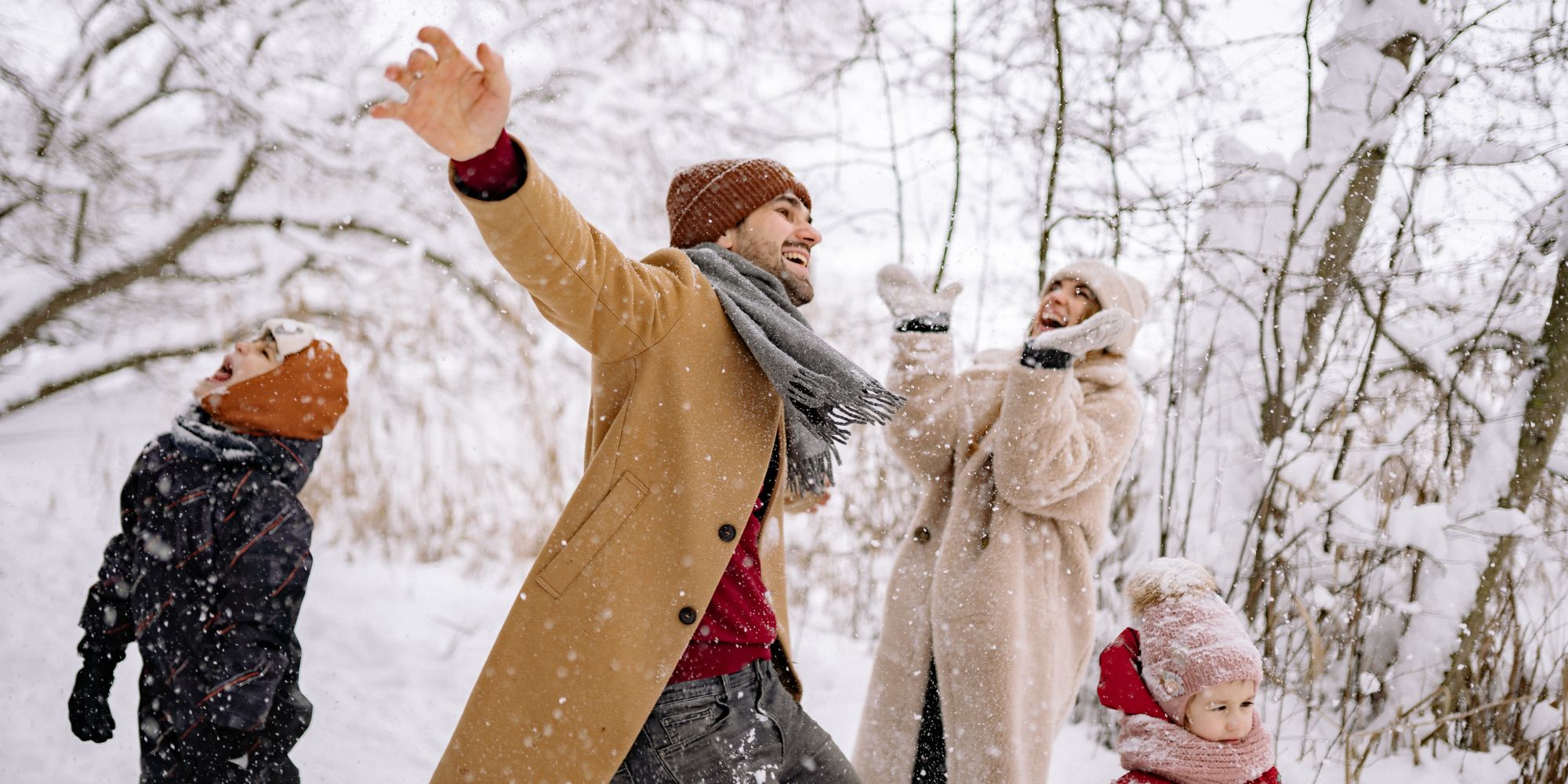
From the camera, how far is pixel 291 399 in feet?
7.06

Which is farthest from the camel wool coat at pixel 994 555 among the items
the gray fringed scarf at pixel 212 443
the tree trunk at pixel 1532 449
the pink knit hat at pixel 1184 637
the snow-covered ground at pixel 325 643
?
the tree trunk at pixel 1532 449

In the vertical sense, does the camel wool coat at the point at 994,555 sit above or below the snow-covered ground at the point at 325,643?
above

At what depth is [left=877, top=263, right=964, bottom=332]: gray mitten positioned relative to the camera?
7.36 feet

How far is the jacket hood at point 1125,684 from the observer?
5.14 feet

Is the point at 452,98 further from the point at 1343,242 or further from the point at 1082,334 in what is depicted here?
the point at 1343,242

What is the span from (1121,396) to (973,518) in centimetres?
50

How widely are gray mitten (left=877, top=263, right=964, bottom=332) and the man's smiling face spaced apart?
0.53 meters

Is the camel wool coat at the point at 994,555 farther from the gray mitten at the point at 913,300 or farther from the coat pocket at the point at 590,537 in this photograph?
the coat pocket at the point at 590,537

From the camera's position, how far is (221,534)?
1.99 meters

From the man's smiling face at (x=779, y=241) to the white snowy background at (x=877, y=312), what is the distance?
1.95 meters

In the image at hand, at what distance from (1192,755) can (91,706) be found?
233 cm

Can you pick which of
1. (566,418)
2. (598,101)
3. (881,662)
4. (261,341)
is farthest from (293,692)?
(598,101)

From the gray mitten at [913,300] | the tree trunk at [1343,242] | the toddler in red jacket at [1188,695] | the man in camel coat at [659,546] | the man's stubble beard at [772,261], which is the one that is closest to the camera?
the man in camel coat at [659,546]

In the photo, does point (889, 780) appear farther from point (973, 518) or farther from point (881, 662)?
point (973, 518)
